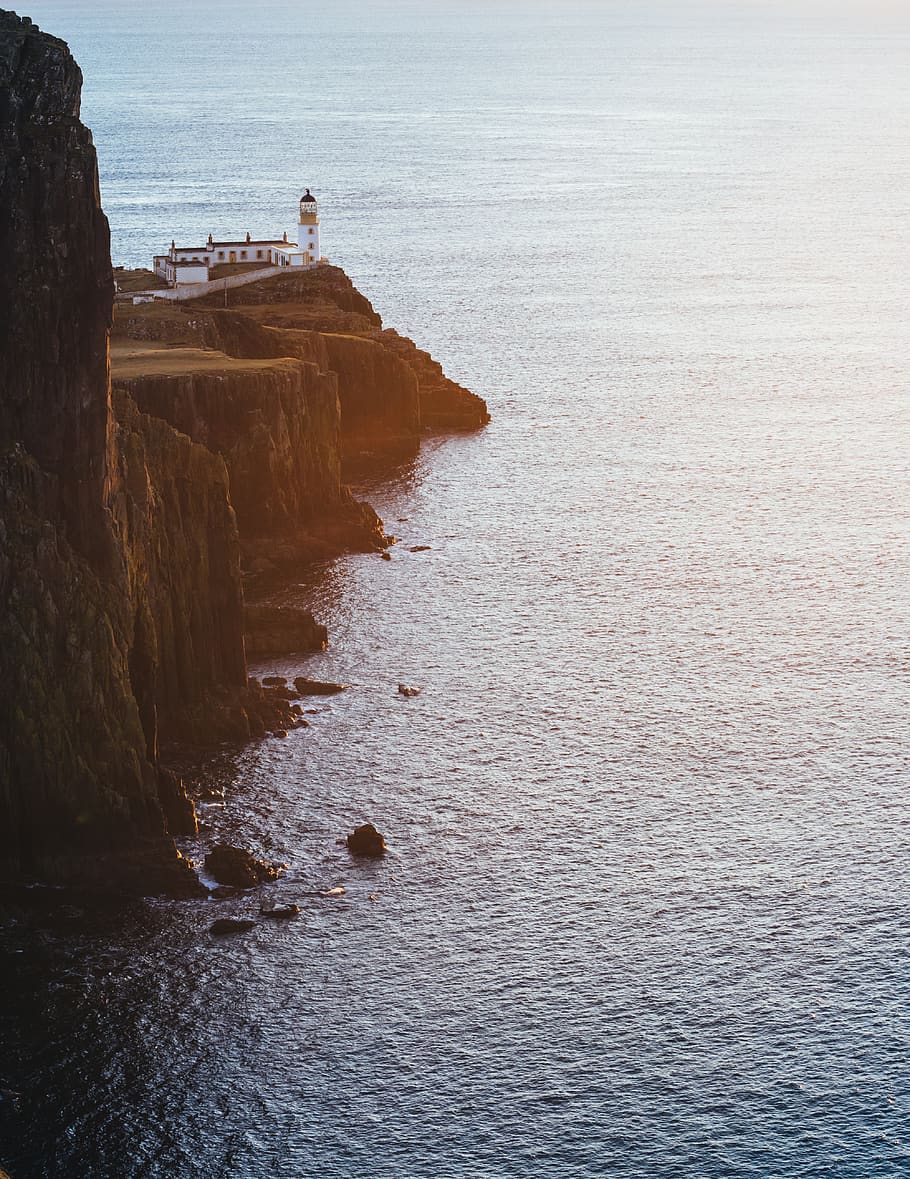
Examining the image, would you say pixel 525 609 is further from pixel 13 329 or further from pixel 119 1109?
pixel 119 1109

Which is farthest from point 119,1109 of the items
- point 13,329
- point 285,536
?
point 285,536

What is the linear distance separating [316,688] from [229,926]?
94.2ft

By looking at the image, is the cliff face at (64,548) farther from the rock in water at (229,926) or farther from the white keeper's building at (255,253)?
the white keeper's building at (255,253)

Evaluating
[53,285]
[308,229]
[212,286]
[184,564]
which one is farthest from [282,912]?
[308,229]

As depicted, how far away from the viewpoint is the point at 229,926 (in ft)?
262

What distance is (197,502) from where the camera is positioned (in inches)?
4109

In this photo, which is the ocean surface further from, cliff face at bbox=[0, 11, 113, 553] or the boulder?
cliff face at bbox=[0, 11, 113, 553]

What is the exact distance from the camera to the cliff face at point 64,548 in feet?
271

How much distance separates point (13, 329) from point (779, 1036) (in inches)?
1836

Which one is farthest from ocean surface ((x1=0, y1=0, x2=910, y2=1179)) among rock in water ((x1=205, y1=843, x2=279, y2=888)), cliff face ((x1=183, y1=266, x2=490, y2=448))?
cliff face ((x1=183, y1=266, x2=490, y2=448))

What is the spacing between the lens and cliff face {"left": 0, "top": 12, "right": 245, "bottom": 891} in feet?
271

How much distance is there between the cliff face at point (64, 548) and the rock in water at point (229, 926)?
11.6 feet

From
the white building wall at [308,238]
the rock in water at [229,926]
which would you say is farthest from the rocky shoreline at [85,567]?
the white building wall at [308,238]

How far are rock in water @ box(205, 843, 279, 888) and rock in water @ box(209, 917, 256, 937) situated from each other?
11.5 ft
